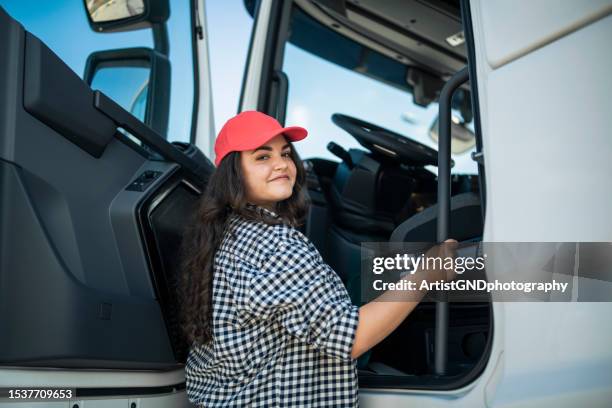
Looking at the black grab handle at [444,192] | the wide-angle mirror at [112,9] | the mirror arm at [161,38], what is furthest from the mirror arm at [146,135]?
the black grab handle at [444,192]

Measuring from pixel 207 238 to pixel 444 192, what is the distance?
24.8 inches

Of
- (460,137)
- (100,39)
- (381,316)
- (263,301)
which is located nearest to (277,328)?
(263,301)

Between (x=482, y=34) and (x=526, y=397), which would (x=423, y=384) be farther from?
(x=482, y=34)

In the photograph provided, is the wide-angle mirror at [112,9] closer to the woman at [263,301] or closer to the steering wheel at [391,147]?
the woman at [263,301]

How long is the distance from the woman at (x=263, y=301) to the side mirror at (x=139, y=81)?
1.65 feet

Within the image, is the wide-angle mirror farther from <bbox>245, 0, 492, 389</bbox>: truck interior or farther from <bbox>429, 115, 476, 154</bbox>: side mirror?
<bbox>429, 115, 476, 154</bbox>: side mirror

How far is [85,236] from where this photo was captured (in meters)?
1.42

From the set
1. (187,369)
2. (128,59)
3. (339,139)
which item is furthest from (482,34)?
(339,139)

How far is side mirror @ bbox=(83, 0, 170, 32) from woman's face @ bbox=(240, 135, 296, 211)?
2.32 feet

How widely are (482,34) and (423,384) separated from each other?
79 centimetres

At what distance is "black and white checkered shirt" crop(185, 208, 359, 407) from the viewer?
1245mm

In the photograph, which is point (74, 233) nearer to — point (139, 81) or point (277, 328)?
point (277, 328)

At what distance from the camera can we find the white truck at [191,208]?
3.38ft

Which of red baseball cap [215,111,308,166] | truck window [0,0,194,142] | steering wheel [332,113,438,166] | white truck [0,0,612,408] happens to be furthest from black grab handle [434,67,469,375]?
truck window [0,0,194,142]
